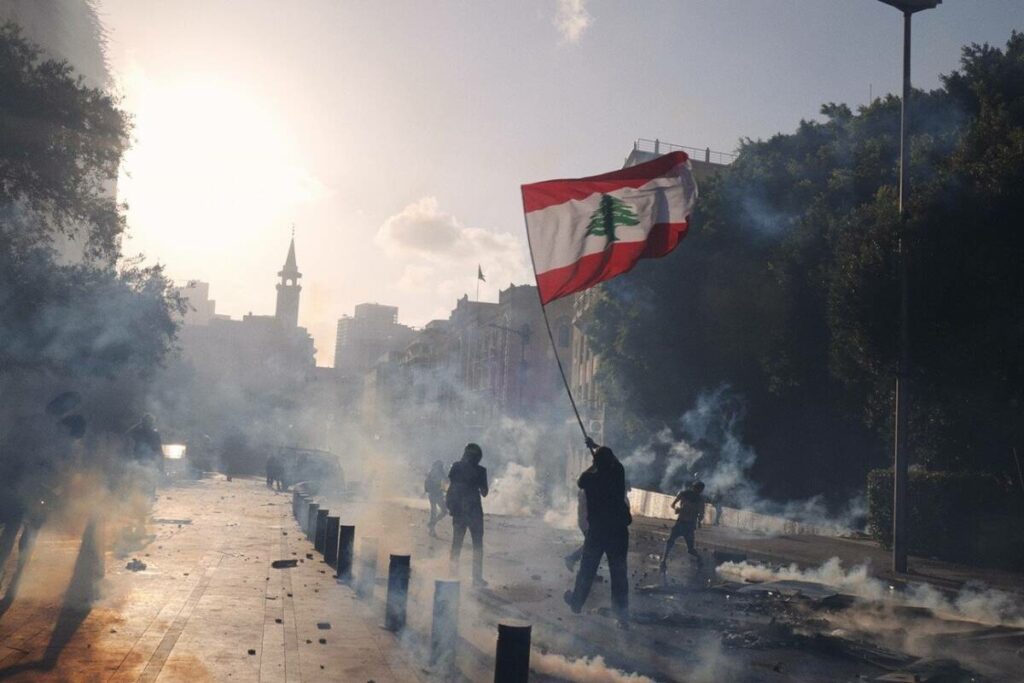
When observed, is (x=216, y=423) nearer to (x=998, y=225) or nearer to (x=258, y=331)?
(x=258, y=331)

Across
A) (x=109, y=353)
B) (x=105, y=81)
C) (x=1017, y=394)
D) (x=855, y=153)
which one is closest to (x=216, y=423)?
(x=105, y=81)

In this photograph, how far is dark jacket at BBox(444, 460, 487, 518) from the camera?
14.0m

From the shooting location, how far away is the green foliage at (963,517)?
17.8m

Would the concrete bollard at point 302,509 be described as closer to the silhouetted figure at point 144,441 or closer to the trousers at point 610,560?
the silhouetted figure at point 144,441

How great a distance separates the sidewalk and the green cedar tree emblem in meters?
5.18

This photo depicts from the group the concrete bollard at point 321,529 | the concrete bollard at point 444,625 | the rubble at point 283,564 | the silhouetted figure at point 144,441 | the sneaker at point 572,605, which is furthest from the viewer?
the silhouetted figure at point 144,441

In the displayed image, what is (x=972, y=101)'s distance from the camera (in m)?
22.5

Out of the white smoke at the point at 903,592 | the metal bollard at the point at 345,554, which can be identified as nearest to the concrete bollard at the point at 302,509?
the metal bollard at the point at 345,554

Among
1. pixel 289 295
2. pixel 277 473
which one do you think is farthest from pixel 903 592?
pixel 289 295

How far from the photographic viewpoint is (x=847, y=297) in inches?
736

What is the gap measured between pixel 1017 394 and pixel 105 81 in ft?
184

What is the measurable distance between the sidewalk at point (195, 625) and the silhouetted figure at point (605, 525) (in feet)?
7.74

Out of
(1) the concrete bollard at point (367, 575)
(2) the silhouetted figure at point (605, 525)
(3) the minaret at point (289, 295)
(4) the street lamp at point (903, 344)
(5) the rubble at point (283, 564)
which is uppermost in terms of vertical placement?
(3) the minaret at point (289, 295)

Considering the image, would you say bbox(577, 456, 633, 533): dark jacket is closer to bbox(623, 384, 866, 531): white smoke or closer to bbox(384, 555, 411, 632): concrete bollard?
bbox(384, 555, 411, 632): concrete bollard
